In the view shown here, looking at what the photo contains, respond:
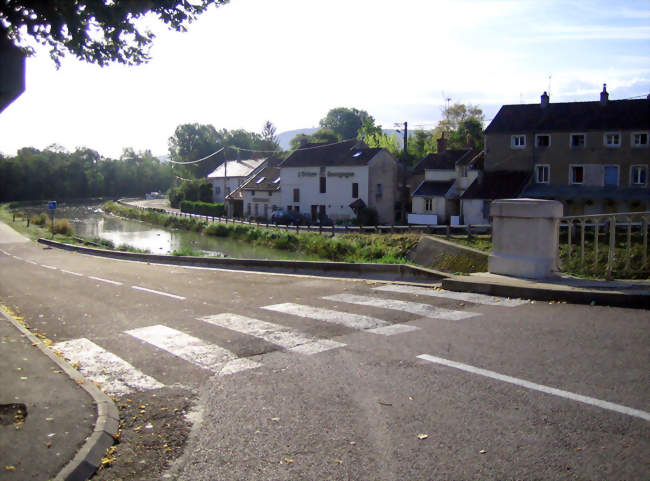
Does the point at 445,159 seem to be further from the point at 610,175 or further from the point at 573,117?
the point at 610,175

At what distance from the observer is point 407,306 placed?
372 inches

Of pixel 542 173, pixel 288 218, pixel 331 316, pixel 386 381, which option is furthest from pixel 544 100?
pixel 386 381

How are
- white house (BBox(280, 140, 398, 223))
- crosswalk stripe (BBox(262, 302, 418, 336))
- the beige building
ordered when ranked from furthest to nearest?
white house (BBox(280, 140, 398, 223)), the beige building, crosswalk stripe (BBox(262, 302, 418, 336))

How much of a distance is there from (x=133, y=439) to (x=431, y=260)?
23.3m

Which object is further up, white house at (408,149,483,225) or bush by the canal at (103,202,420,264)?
white house at (408,149,483,225)

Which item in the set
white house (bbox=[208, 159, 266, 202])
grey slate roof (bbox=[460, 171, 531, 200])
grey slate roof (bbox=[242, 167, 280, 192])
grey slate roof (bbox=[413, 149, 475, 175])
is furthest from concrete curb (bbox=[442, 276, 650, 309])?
white house (bbox=[208, 159, 266, 202])

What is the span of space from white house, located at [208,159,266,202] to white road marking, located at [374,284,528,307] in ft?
255

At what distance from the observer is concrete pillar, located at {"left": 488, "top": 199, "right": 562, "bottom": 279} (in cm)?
1011

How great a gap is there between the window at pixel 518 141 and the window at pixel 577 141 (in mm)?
3756

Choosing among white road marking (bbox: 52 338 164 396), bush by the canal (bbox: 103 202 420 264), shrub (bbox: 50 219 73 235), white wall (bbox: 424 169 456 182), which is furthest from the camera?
white wall (bbox: 424 169 456 182)

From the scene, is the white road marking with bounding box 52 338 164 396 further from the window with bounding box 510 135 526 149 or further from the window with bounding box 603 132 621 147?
the window with bounding box 603 132 621 147

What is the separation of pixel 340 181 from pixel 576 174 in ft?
78.1

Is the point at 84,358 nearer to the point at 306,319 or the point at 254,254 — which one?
the point at 306,319

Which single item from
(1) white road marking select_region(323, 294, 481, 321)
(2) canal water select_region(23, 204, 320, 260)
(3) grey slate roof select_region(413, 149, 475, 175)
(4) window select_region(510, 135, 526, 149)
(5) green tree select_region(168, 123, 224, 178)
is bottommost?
(2) canal water select_region(23, 204, 320, 260)
